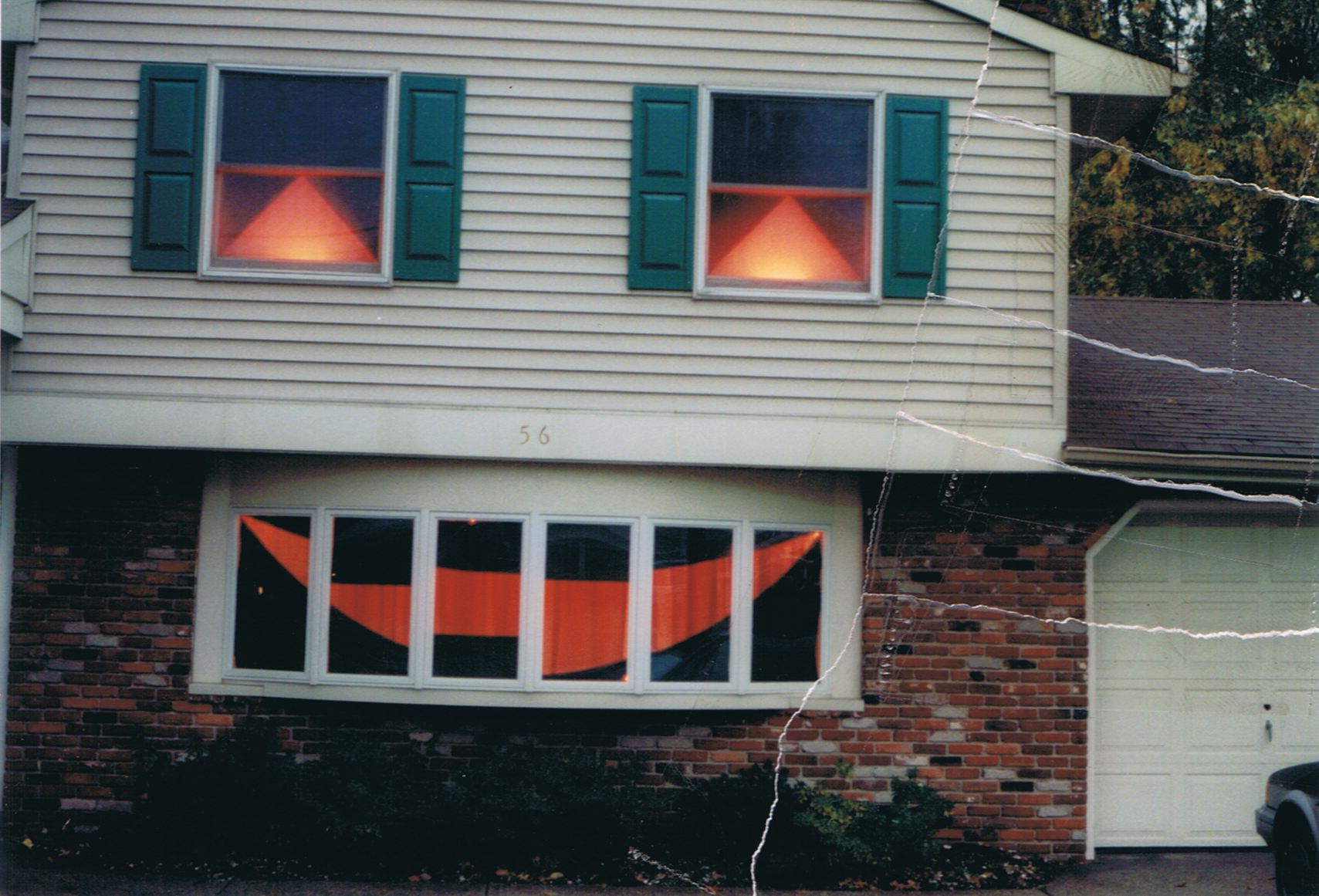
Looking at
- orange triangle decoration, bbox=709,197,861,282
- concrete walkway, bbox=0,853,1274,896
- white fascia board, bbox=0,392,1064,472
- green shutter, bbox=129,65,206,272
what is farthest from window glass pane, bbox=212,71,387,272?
concrete walkway, bbox=0,853,1274,896

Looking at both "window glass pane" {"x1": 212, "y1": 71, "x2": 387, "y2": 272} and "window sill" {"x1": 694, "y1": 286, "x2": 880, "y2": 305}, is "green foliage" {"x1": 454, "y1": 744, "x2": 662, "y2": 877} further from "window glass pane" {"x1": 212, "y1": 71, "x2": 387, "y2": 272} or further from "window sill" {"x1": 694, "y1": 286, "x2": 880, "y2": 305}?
"window glass pane" {"x1": 212, "y1": 71, "x2": 387, "y2": 272}

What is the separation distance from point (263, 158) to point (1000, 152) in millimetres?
4284

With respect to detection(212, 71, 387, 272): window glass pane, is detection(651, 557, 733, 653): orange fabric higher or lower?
lower

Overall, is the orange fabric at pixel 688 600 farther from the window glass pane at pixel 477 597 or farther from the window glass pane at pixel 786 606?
the window glass pane at pixel 477 597

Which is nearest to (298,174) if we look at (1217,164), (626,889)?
(626,889)

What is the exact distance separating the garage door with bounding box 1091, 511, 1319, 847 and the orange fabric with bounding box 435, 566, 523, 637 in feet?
12.2

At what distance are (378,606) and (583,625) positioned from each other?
1218 millimetres

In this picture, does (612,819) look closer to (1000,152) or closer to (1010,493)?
(1010,493)

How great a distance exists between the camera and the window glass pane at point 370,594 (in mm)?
6238

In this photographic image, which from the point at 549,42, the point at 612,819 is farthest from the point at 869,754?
the point at 549,42

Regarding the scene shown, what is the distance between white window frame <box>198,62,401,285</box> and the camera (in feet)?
19.7

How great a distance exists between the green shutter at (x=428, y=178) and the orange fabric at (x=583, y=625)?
1.96m

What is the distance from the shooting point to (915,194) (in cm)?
611

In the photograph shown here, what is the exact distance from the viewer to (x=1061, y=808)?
6355 millimetres
